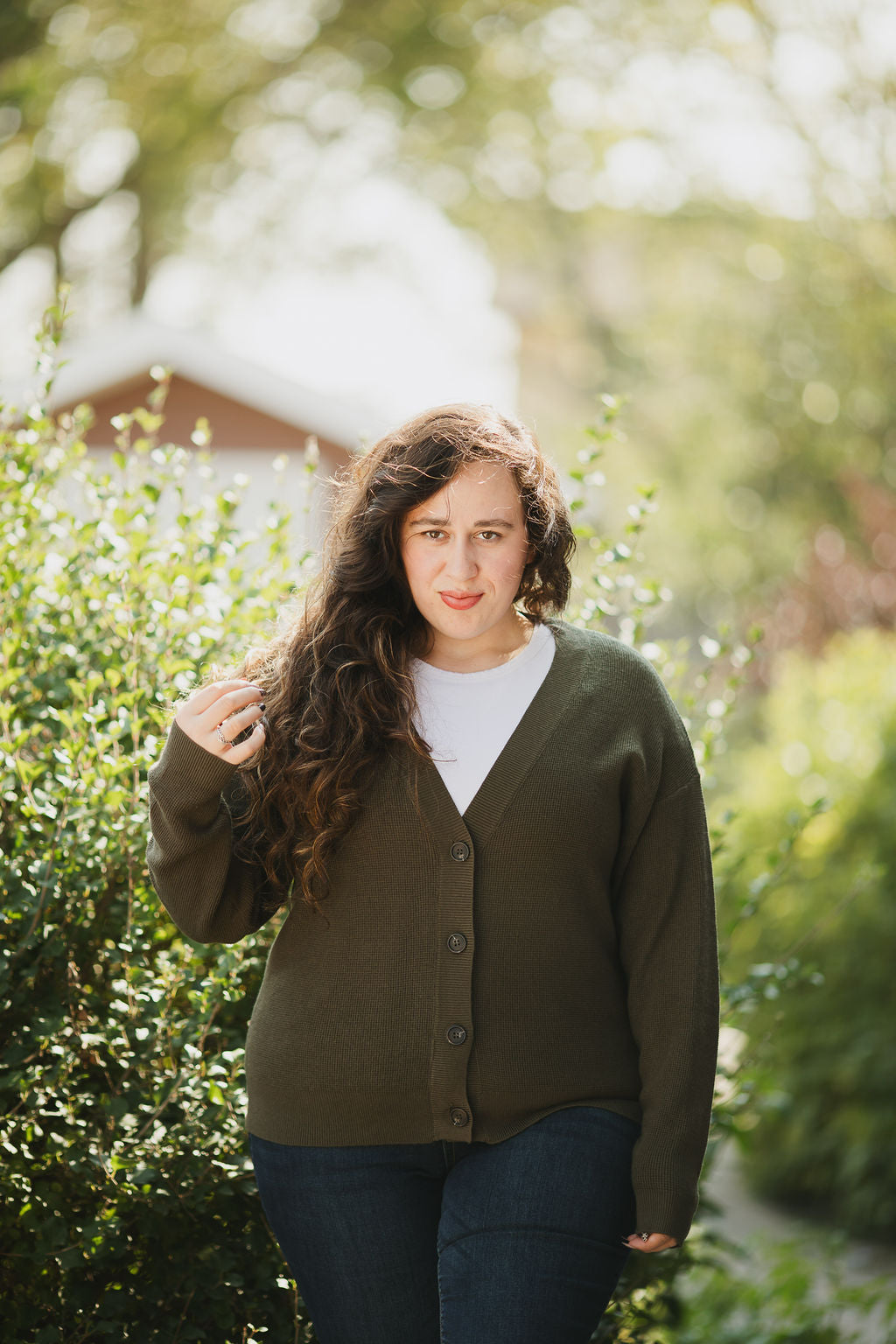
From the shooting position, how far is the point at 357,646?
2391 mm

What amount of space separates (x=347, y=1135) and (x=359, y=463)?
3.60 ft

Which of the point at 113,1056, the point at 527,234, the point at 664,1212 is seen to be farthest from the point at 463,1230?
the point at 527,234

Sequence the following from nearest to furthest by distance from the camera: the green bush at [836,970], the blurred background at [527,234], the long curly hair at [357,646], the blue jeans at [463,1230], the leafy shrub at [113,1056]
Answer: the blue jeans at [463,1230], the long curly hair at [357,646], the leafy shrub at [113,1056], the green bush at [836,970], the blurred background at [527,234]

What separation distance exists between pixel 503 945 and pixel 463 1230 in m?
0.41

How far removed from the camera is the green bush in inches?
224

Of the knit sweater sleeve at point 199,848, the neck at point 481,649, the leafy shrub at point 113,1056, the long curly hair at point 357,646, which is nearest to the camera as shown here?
the knit sweater sleeve at point 199,848

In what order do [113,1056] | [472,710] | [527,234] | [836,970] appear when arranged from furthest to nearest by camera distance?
[527,234] → [836,970] → [113,1056] → [472,710]

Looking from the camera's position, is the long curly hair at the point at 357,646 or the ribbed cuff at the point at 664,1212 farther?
the long curly hair at the point at 357,646

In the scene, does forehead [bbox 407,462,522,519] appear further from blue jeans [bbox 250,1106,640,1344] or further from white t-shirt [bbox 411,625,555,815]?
blue jeans [bbox 250,1106,640,1344]

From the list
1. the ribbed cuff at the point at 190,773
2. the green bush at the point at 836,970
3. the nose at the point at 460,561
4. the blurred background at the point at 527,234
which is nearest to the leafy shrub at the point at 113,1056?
the ribbed cuff at the point at 190,773

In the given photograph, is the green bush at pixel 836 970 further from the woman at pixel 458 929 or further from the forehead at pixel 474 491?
the forehead at pixel 474 491

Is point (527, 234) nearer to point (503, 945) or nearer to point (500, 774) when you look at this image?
point (500, 774)

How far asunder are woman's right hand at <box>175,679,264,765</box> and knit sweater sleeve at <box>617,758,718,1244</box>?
2.05ft

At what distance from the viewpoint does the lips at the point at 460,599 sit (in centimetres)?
229
